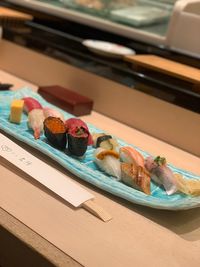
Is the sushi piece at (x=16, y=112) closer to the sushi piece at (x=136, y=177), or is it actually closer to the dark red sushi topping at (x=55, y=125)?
the dark red sushi topping at (x=55, y=125)

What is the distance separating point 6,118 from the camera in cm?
94

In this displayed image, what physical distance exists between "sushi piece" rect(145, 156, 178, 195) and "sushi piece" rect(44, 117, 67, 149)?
17cm

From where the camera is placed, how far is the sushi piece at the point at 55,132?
82cm

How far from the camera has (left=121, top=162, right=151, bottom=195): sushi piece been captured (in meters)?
0.74

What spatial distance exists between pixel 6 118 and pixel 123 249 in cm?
46

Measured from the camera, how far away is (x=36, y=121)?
89cm

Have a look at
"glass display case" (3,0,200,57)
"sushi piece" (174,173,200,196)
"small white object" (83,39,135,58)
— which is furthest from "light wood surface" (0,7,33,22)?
"sushi piece" (174,173,200,196)

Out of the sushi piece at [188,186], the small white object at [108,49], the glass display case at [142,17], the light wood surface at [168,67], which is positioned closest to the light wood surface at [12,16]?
the glass display case at [142,17]

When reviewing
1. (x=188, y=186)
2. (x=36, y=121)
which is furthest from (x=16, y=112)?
(x=188, y=186)

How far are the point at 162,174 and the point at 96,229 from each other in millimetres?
190

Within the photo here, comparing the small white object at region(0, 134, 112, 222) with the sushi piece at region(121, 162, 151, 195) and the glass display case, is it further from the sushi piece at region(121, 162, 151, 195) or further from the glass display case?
the glass display case

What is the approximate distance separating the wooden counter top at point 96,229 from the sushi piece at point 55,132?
0.09 metres

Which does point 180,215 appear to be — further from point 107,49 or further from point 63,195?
point 107,49

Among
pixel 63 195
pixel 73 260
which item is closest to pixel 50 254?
pixel 73 260
